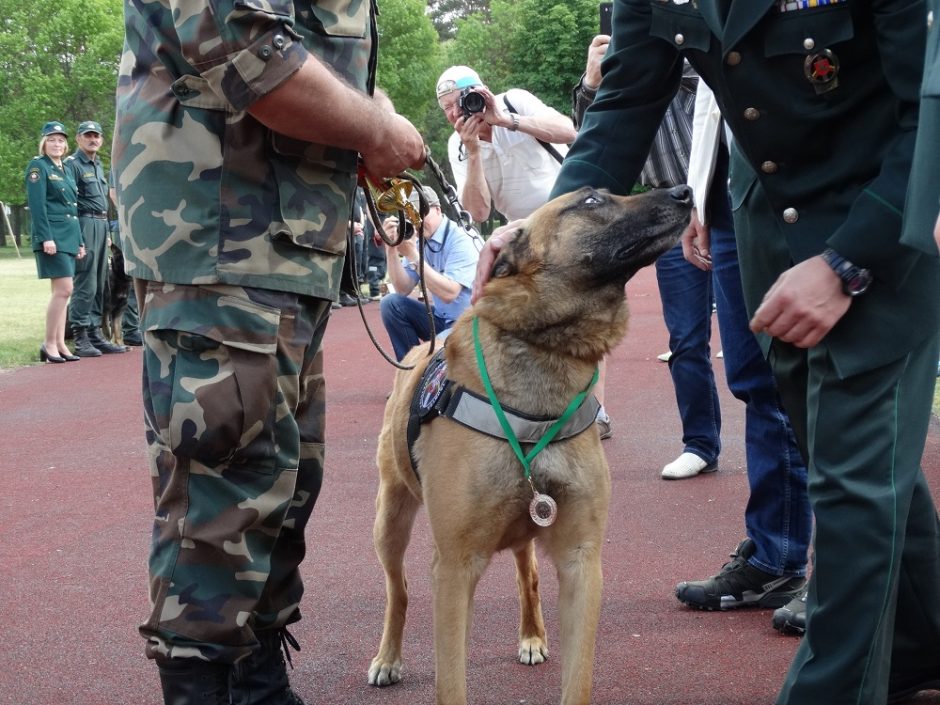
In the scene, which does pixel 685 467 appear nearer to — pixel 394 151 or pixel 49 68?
pixel 394 151

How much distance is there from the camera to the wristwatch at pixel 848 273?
8.55ft

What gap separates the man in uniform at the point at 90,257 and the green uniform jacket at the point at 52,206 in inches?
21.3

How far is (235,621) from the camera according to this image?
2906mm

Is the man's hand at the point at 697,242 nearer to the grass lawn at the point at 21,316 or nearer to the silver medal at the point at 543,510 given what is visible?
the silver medal at the point at 543,510

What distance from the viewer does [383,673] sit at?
401 cm

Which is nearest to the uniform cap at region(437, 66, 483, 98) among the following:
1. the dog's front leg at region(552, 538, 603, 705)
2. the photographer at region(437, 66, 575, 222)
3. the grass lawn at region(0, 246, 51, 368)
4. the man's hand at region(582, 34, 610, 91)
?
the photographer at region(437, 66, 575, 222)

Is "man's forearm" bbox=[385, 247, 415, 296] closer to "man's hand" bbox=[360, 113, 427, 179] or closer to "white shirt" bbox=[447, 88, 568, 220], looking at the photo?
"white shirt" bbox=[447, 88, 568, 220]

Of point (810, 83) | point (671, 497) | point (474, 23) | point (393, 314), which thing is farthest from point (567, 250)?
point (474, 23)

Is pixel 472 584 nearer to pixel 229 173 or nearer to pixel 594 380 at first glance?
pixel 594 380

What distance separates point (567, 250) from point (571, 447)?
651 mm

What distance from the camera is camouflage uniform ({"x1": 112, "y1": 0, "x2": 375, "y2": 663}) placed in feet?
9.06

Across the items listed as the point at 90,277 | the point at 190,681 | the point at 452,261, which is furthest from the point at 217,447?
the point at 90,277

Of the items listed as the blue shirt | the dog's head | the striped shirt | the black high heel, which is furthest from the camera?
the black high heel

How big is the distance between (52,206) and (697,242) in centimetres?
1088
